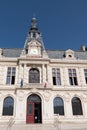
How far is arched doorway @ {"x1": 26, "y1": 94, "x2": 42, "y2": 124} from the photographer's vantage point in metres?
18.6

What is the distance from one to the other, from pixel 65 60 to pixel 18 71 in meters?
7.36

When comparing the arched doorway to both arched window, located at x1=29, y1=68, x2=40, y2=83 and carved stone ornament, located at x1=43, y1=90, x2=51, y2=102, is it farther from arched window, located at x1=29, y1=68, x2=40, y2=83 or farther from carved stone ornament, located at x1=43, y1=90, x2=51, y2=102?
arched window, located at x1=29, y1=68, x2=40, y2=83

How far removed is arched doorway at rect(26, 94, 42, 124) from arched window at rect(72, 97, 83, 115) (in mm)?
4676

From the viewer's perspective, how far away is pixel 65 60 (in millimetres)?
22734

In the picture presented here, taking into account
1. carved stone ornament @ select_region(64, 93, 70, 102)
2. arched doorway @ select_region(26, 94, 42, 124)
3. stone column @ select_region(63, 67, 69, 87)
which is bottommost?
arched doorway @ select_region(26, 94, 42, 124)

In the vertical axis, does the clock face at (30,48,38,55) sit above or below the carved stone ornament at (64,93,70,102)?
above

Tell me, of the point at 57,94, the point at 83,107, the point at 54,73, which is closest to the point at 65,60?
the point at 54,73

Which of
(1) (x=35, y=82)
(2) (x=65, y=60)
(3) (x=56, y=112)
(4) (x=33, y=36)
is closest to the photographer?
(3) (x=56, y=112)

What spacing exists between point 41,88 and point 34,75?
2.55 meters

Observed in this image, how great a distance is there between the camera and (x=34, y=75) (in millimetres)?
21375

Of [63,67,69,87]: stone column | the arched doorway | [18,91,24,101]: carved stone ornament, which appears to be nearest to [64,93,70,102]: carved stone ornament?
[63,67,69,87]: stone column

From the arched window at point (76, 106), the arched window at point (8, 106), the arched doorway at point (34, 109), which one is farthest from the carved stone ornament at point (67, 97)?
the arched window at point (8, 106)

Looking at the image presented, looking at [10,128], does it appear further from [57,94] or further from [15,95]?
[57,94]

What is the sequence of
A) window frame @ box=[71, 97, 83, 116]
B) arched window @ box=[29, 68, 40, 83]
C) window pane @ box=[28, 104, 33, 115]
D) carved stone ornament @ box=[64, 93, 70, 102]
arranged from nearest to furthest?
1. window pane @ box=[28, 104, 33, 115]
2. window frame @ box=[71, 97, 83, 116]
3. carved stone ornament @ box=[64, 93, 70, 102]
4. arched window @ box=[29, 68, 40, 83]
